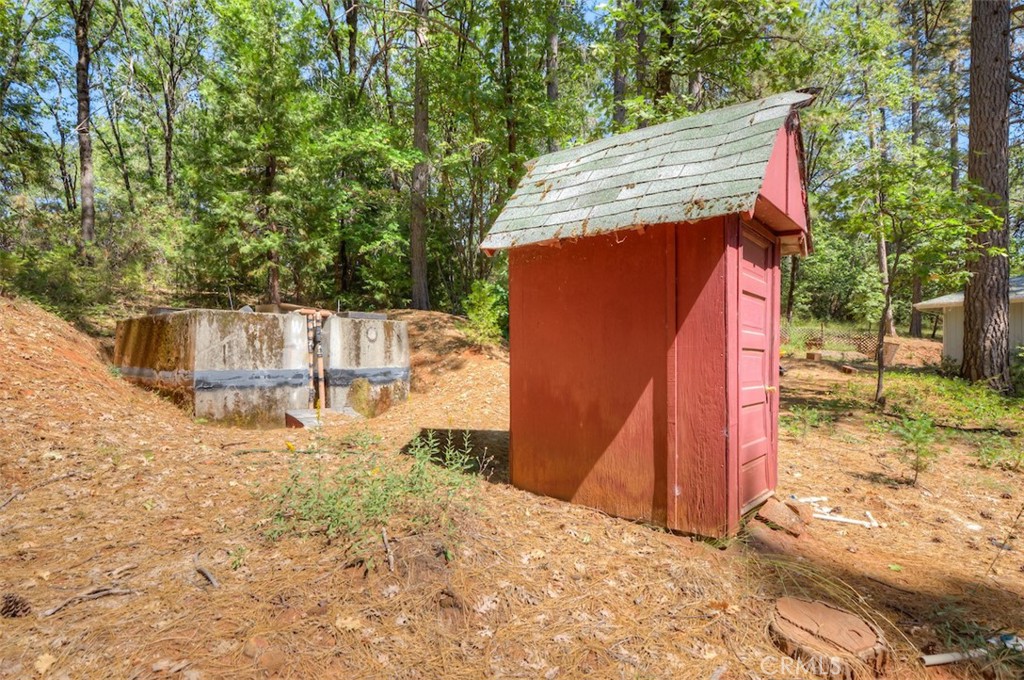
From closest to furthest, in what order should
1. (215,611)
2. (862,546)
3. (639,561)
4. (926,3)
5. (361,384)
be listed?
1. (215,611)
2. (639,561)
3. (862,546)
4. (361,384)
5. (926,3)

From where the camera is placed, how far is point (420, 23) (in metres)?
13.1

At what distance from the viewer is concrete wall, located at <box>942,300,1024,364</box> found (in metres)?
15.2

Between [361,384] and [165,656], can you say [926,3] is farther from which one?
[165,656]

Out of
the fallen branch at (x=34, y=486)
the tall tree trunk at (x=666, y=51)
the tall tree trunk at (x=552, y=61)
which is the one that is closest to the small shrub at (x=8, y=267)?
the fallen branch at (x=34, y=486)

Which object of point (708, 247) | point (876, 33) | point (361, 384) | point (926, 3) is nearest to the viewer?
point (708, 247)

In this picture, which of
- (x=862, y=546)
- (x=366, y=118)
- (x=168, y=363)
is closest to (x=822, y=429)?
(x=862, y=546)

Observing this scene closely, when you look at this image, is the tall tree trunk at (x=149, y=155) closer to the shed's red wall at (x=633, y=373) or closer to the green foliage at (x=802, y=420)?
the shed's red wall at (x=633, y=373)

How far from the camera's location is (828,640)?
2.51 meters

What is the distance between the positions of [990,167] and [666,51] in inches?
269

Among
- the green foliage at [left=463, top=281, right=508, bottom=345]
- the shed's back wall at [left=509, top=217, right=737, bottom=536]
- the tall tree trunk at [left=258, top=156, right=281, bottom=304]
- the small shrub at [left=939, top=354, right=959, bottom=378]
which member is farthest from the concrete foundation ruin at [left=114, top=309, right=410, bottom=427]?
the small shrub at [left=939, top=354, right=959, bottom=378]

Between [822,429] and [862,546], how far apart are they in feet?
13.3

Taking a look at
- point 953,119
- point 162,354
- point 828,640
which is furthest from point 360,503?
point 953,119

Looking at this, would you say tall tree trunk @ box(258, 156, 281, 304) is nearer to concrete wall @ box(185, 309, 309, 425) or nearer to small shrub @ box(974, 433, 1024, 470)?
concrete wall @ box(185, 309, 309, 425)

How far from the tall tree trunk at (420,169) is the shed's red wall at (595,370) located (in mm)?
9772
